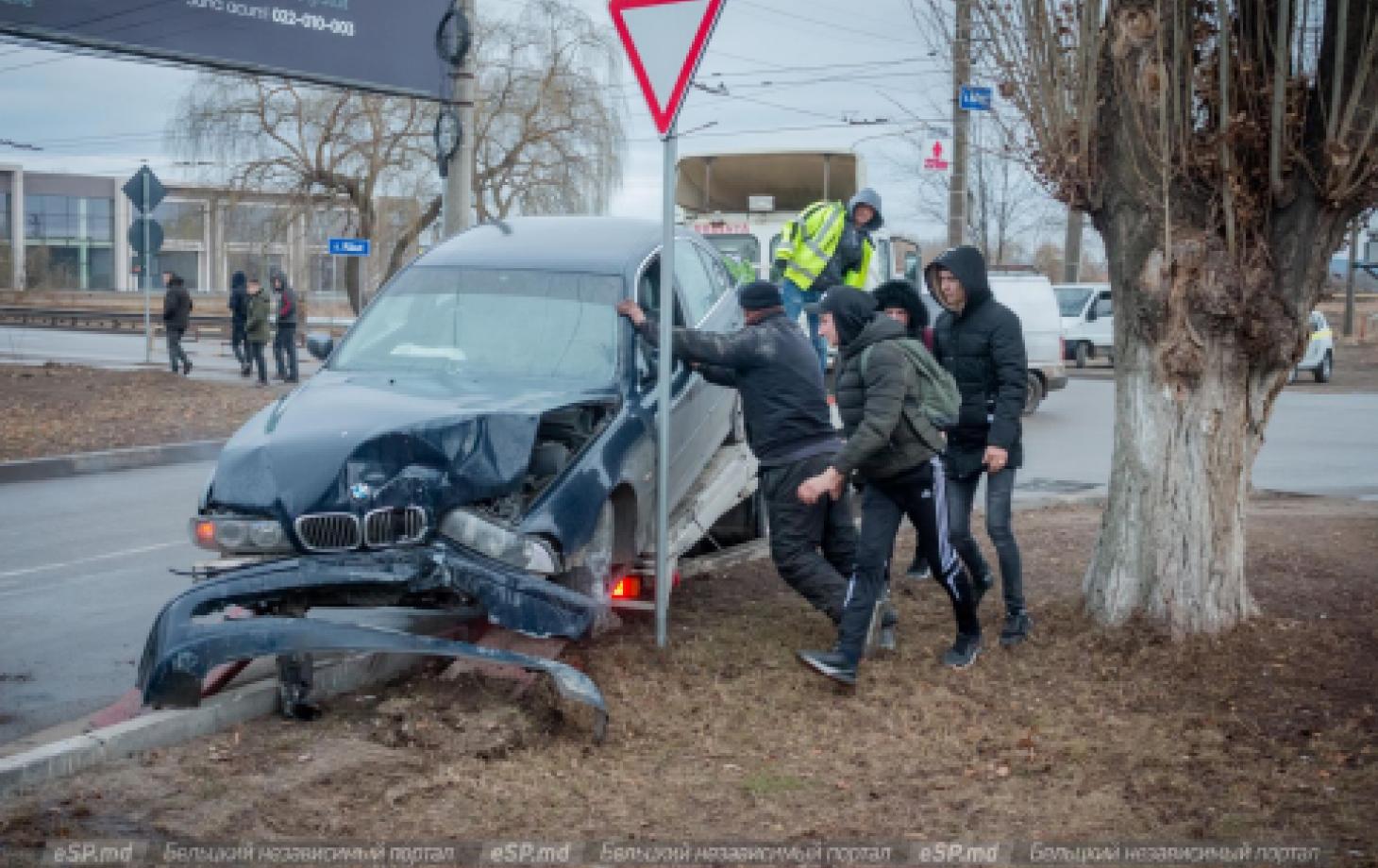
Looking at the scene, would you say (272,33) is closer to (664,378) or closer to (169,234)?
(664,378)

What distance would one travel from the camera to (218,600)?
5891 millimetres

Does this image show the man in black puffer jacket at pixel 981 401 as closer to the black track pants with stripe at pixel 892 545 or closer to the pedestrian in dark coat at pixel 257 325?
the black track pants with stripe at pixel 892 545

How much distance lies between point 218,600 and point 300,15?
13906 millimetres

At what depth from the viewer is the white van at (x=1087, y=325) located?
35.0m

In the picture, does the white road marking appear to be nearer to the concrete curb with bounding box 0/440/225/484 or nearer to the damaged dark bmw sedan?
the damaged dark bmw sedan

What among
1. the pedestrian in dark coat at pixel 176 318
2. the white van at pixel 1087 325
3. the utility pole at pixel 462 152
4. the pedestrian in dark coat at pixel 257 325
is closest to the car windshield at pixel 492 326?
the utility pole at pixel 462 152

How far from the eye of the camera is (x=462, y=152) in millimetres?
16438

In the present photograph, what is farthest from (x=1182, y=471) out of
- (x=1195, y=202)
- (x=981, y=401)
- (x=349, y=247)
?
(x=349, y=247)

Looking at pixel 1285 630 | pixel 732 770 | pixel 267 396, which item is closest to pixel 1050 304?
pixel 267 396

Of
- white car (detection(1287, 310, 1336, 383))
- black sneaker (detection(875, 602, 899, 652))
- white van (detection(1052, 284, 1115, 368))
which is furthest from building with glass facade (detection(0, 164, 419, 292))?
black sneaker (detection(875, 602, 899, 652))

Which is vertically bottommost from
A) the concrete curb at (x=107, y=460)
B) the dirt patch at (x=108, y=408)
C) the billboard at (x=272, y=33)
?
the concrete curb at (x=107, y=460)

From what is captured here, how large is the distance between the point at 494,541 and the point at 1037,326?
667 inches

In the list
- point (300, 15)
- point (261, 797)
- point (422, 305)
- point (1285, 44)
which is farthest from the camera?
point (300, 15)

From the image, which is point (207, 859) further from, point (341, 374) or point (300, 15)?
point (300, 15)
